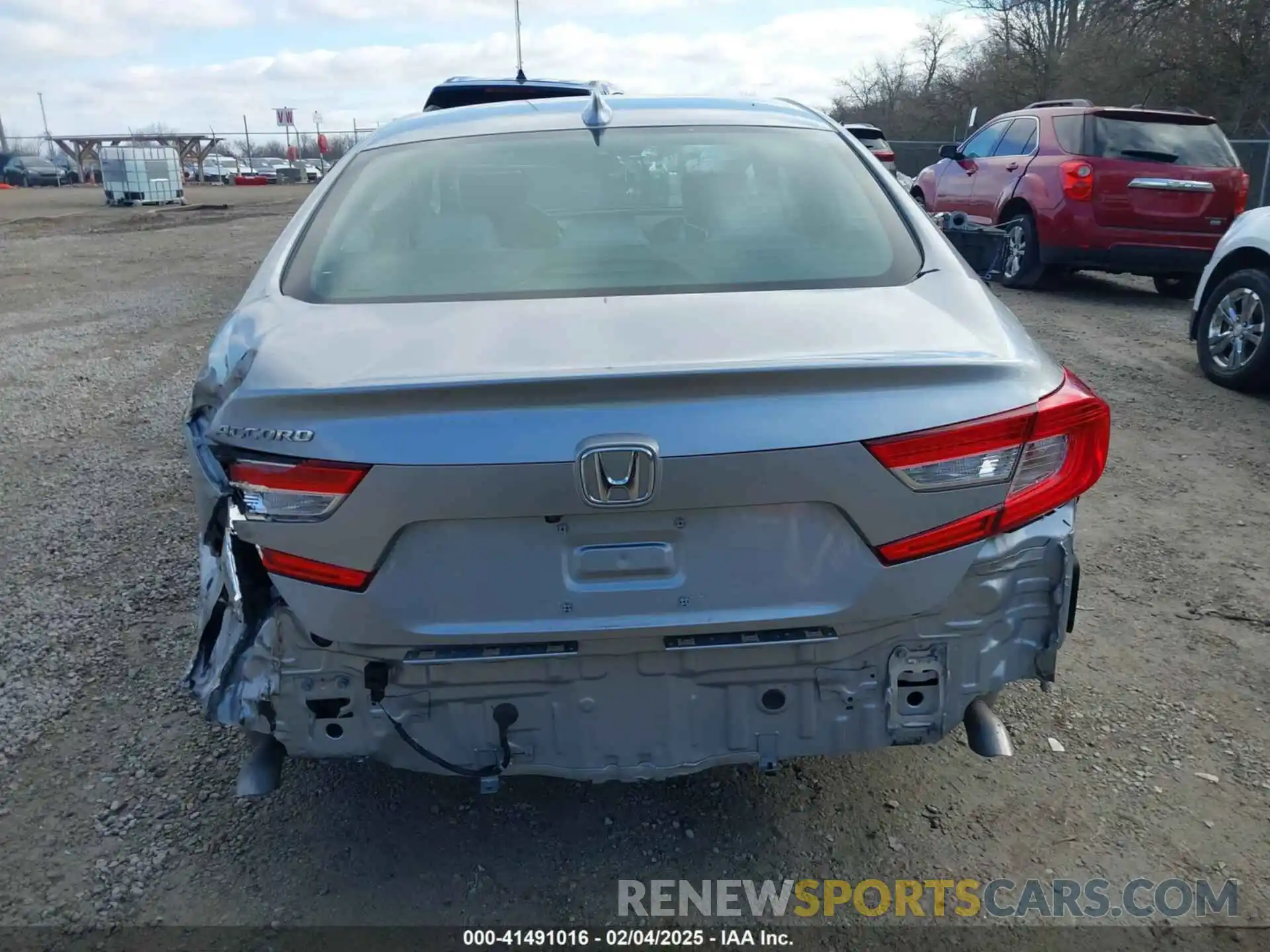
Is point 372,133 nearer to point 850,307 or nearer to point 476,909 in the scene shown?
point 850,307

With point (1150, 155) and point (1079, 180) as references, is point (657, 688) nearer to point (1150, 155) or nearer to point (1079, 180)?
point (1079, 180)

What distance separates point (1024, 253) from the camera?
991 cm

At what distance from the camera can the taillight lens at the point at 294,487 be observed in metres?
1.89

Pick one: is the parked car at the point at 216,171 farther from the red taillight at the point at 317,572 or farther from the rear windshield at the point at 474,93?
the red taillight at the point at 317,572

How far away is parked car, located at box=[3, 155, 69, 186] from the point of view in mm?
45219

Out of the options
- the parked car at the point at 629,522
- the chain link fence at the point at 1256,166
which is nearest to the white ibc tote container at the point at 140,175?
the chain link fence at the point at 1256,166

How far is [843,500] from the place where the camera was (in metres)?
1.92

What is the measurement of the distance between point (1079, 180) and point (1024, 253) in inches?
36.8

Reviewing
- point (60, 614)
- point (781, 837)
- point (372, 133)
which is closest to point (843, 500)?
point (781, 837)

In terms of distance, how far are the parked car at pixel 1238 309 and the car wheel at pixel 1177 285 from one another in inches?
141

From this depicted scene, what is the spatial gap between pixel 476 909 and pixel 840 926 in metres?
0.83

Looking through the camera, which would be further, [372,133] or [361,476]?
[372,133]

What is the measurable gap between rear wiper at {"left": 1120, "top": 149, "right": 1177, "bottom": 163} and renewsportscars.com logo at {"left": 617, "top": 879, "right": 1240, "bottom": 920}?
838 cm

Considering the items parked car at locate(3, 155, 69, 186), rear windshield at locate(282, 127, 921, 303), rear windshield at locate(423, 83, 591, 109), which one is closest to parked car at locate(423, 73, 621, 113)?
rear windshield at locate(423, 83, 591, 109)
